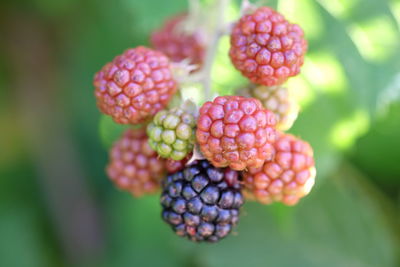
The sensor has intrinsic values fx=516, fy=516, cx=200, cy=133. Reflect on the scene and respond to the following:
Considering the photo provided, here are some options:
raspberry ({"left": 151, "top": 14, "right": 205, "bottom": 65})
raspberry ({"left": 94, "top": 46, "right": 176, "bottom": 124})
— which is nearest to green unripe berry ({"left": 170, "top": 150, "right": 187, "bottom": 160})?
raspberry ({"left": 94, "top": 46, "right": 176, "bottom": 124})

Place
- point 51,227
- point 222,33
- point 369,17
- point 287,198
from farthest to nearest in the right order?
point 51,227
point 369,17
point 222,33
point 287,198

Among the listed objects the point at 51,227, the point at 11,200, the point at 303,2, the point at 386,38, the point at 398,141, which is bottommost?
the point at 51,227

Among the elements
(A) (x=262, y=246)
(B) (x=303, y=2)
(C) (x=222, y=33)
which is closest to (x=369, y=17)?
(B) (x=303, y=2)

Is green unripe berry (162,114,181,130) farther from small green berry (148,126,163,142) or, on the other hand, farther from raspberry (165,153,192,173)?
raspberry (165,153,192,173)

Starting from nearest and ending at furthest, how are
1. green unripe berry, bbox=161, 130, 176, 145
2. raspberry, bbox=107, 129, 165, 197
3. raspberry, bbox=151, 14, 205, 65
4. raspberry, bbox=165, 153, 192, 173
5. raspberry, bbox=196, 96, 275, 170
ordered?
raspberry, bbox=196, 96, 275, 170 < green unripe berry, bbox=161, 130, 176, 145 < raspberry, bbox=165, 153, 192, 173 < raspberry, bbox=107, 129, 165, 197 < raspberry, bbox=151, 14, 205, 65

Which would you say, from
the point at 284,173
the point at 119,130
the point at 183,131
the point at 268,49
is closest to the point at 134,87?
the point at 183,131

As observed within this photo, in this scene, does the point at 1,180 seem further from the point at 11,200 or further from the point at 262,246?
the point at 262,246
